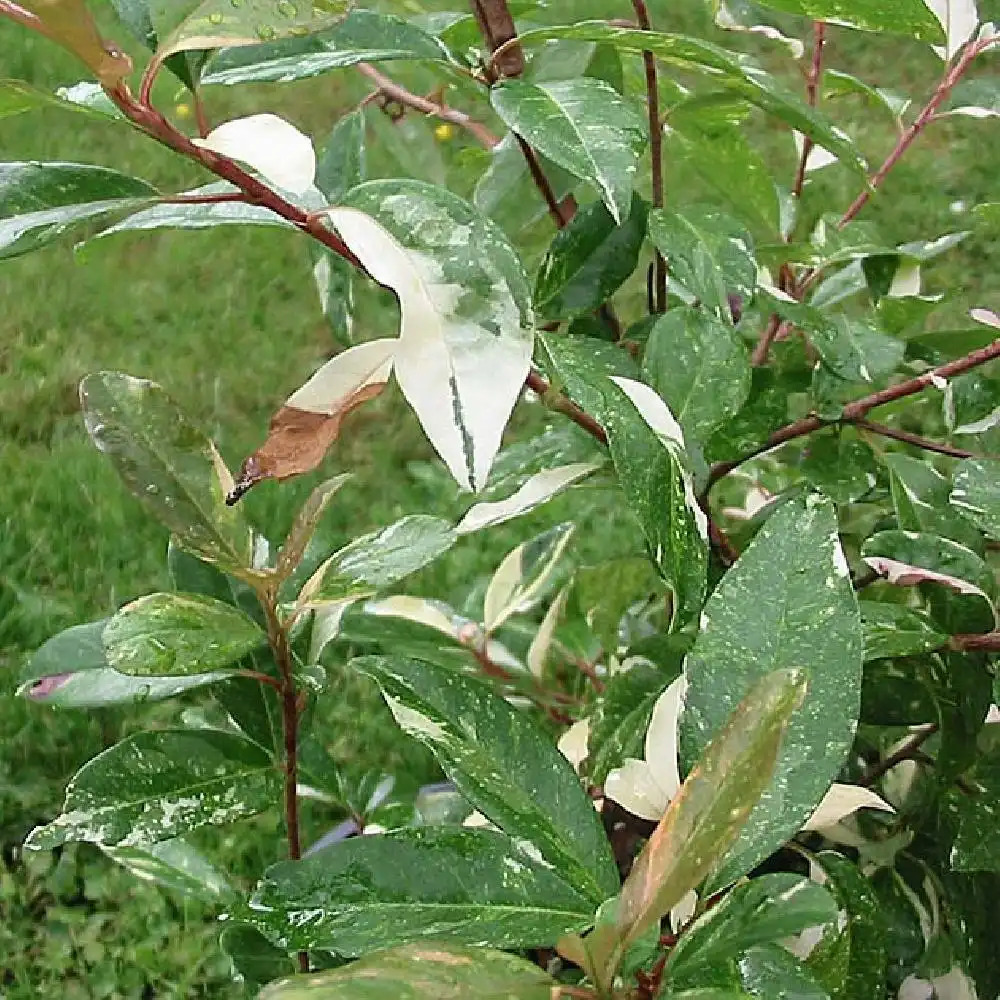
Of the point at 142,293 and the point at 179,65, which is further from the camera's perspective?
the point at 142,293

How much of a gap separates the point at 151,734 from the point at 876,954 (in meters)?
0.40

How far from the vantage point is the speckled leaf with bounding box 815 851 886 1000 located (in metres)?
0.65

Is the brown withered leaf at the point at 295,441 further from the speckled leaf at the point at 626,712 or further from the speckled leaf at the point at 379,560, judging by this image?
the speckled leaf at the point at 626,712

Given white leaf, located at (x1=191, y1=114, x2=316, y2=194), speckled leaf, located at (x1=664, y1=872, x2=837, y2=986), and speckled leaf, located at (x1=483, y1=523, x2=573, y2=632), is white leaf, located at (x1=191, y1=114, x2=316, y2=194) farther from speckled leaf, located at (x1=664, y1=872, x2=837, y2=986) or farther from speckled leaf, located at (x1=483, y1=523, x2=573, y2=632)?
speckled leaf, located at (x1=483, y1=523, x2=573, y2=632)

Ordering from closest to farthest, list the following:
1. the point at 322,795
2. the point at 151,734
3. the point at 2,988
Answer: the point at 151,734
the point at 322,795
the point at 2,988

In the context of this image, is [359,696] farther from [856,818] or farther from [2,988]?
[856,818]

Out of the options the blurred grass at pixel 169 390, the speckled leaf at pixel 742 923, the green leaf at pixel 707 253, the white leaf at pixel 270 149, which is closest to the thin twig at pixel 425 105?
the blurred grass at pixel 169 390

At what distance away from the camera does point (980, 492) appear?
644 mm

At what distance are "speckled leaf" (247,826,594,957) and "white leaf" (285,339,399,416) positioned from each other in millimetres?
167

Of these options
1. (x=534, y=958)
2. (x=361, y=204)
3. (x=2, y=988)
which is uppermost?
(x=361, y=204)

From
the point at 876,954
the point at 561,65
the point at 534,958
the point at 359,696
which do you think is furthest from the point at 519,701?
the point at 359,696

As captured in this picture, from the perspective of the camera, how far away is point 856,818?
823 mm

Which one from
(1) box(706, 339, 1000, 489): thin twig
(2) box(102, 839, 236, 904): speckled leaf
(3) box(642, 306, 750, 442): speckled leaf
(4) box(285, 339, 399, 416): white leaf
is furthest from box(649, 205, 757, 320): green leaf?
(2) box(102, 839, 236, 904): speckled leaf

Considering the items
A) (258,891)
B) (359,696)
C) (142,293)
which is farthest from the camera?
(142,293)
